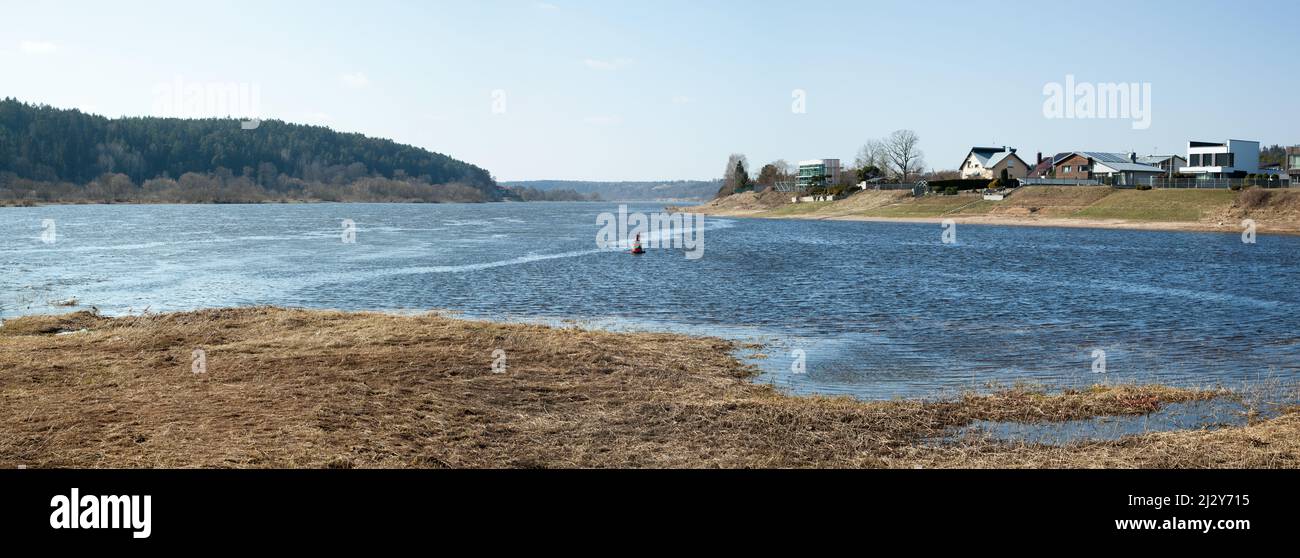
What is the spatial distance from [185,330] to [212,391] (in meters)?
9.11

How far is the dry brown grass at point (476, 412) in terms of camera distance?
13172mm

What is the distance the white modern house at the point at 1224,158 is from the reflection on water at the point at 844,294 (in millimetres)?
59106

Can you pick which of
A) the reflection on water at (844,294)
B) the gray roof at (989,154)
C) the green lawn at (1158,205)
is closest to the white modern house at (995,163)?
the gray roof at (989,154)

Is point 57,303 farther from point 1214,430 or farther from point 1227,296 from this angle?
point 1227,296

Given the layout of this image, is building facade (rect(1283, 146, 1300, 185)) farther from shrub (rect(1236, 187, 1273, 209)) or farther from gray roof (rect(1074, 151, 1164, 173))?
shrub (rect(1236, 187, 1273, 209))

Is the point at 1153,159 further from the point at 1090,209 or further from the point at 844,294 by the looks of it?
the point at 844,294

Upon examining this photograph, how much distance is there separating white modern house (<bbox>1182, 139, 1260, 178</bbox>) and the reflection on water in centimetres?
5911

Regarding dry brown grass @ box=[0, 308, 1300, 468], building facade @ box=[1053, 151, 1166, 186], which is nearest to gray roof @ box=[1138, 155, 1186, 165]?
building facade @ box=[1053, 151, 1166, 186]

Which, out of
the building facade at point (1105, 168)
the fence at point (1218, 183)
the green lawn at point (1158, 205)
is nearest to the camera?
the green lawn at point (1158, 205)

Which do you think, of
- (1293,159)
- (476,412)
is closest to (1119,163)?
(1293,159)

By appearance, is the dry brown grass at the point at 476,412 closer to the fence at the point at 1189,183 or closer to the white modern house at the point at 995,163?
the fence at the point at 1189,183

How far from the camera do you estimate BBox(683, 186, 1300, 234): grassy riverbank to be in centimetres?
9438
